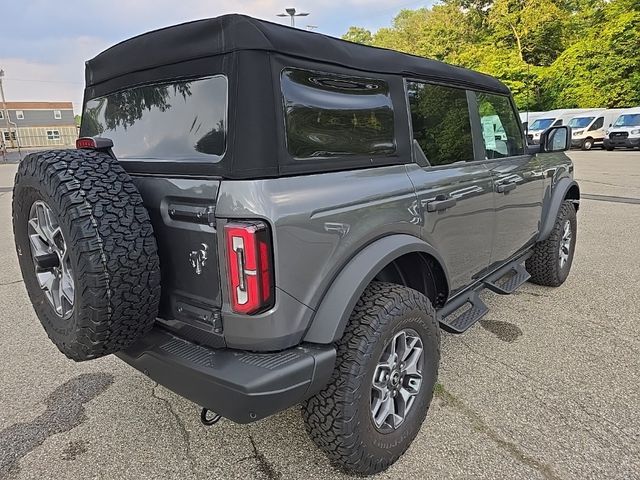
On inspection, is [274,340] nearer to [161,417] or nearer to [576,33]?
[161,417]

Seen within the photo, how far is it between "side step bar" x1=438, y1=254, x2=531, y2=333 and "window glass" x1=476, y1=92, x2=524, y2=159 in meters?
0.90

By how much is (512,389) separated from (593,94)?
106 ft

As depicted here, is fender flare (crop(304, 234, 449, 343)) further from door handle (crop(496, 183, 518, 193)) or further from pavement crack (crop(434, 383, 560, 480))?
door handle (crop(496, 183, 518, 193))

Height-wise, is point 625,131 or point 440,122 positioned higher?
point 625,131

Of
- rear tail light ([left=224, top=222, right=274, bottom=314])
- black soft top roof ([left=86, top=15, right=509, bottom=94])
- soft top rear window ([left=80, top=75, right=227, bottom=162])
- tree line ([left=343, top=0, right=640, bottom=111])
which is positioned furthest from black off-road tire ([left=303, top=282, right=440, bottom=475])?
tree line ([left=343, top=0, right=640, bottom=111])

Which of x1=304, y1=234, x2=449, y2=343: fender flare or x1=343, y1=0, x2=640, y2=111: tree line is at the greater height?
x1=343, y1=0, x2=640, y2=111: tree line

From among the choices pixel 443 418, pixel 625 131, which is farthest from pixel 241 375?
pixel 625 131

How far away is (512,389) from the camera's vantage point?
272cm

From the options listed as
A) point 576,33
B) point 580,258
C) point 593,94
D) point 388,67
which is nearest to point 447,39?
point 576,33

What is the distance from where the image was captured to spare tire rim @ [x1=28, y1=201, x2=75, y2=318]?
192 centimetres

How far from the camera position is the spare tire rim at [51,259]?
1924mm

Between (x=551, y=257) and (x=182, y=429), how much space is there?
3.45 metres

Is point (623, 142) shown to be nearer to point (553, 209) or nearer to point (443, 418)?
point (553, 209)

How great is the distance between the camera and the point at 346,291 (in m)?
1.86
